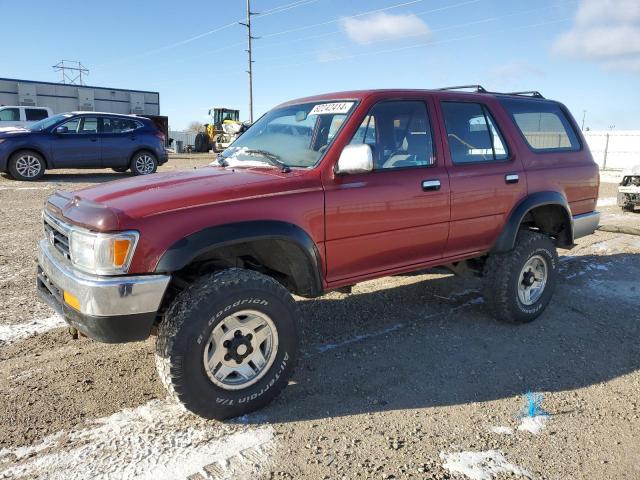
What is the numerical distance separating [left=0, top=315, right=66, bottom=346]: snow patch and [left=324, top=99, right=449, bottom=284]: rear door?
2.48 m

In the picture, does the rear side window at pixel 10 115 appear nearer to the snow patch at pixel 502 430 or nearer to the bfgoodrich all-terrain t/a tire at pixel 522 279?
the bfgoodrich all-terrain t/a tire at pixel 522 279

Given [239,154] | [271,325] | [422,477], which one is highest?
[239,154]

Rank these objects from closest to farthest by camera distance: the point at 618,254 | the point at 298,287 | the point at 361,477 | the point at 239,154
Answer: the point at 361,477 → the point at 298,287 → the point at 239,154 → the point at 618,254

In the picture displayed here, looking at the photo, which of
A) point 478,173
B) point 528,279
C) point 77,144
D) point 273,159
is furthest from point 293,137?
point 77,144

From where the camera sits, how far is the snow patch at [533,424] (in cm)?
297

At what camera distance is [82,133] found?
12992mm

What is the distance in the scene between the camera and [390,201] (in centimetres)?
355

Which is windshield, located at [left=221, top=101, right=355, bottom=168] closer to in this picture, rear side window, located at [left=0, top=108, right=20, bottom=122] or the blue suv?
the blue suv

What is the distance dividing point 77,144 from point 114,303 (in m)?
11.8

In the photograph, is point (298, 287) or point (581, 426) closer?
point (581, 426)

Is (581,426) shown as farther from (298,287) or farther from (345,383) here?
(298,287)

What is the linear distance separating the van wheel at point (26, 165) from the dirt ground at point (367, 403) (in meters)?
8.72

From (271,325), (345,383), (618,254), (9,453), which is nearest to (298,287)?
(271,325)

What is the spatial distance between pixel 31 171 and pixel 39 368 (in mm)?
10784
